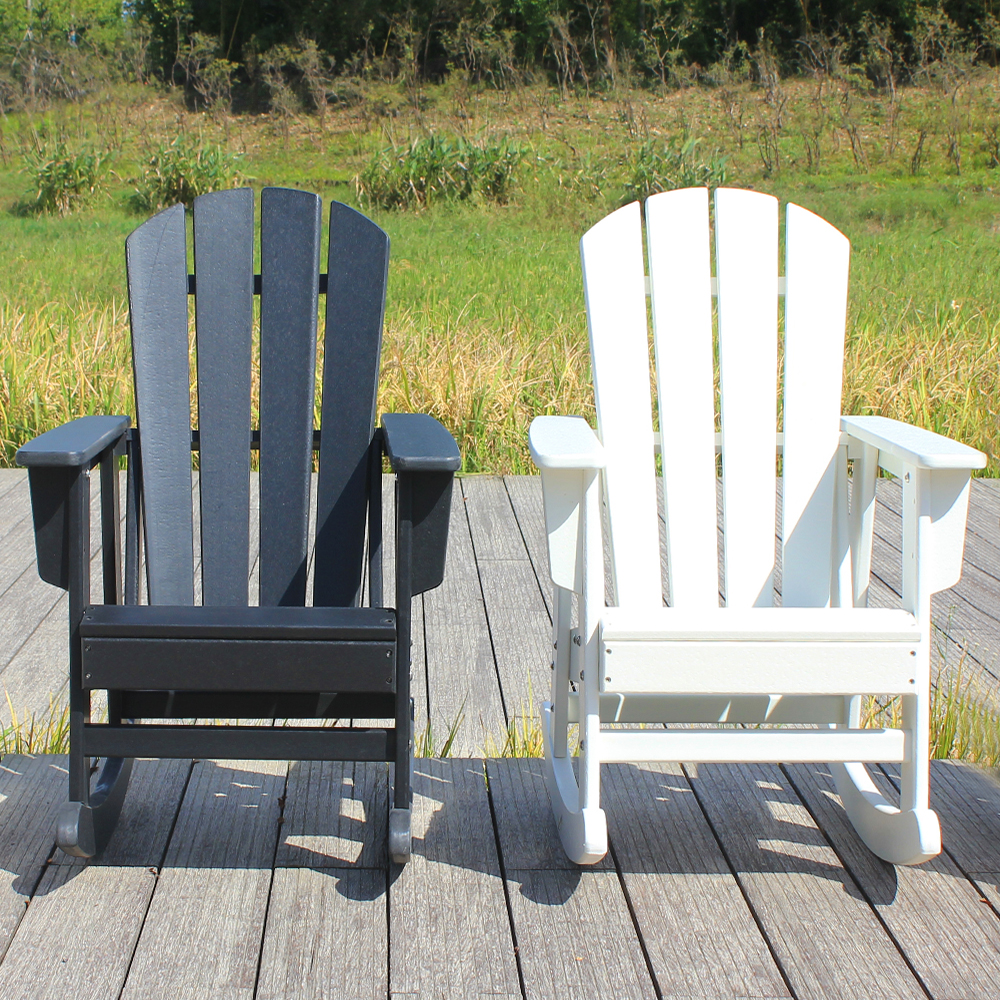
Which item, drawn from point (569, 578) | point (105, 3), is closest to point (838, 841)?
point (569, 578)

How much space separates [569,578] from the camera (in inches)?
52.4

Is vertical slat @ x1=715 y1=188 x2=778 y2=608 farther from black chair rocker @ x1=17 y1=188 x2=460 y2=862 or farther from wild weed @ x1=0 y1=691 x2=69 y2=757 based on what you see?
wild weed @ x1=0 y1=691 x2=69 y2=757

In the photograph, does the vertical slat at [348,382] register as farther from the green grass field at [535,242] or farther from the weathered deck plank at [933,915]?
the green grass field at [535,242]

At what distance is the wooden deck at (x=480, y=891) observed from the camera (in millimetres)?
1166

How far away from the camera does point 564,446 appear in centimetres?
129

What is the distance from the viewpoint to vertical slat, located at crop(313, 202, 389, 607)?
155cm

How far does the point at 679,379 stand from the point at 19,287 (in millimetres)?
5095

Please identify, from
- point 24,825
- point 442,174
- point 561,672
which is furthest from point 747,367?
point 442,174

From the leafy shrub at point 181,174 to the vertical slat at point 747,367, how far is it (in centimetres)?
867

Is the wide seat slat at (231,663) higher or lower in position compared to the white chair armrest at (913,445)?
lower

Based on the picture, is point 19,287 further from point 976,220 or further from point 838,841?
point 976,220

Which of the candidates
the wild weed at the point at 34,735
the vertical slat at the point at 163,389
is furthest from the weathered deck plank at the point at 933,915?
the wild weed at the point at 34,735

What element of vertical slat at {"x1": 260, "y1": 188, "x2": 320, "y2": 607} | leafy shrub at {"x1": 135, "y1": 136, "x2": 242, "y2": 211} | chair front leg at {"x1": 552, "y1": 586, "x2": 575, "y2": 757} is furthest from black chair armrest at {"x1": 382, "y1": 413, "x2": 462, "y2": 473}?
leafy shrub at {"x1": 135, "y1": 136, "x2": 242, "y2": 211}

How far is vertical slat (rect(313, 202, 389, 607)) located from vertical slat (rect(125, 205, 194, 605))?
231mm
